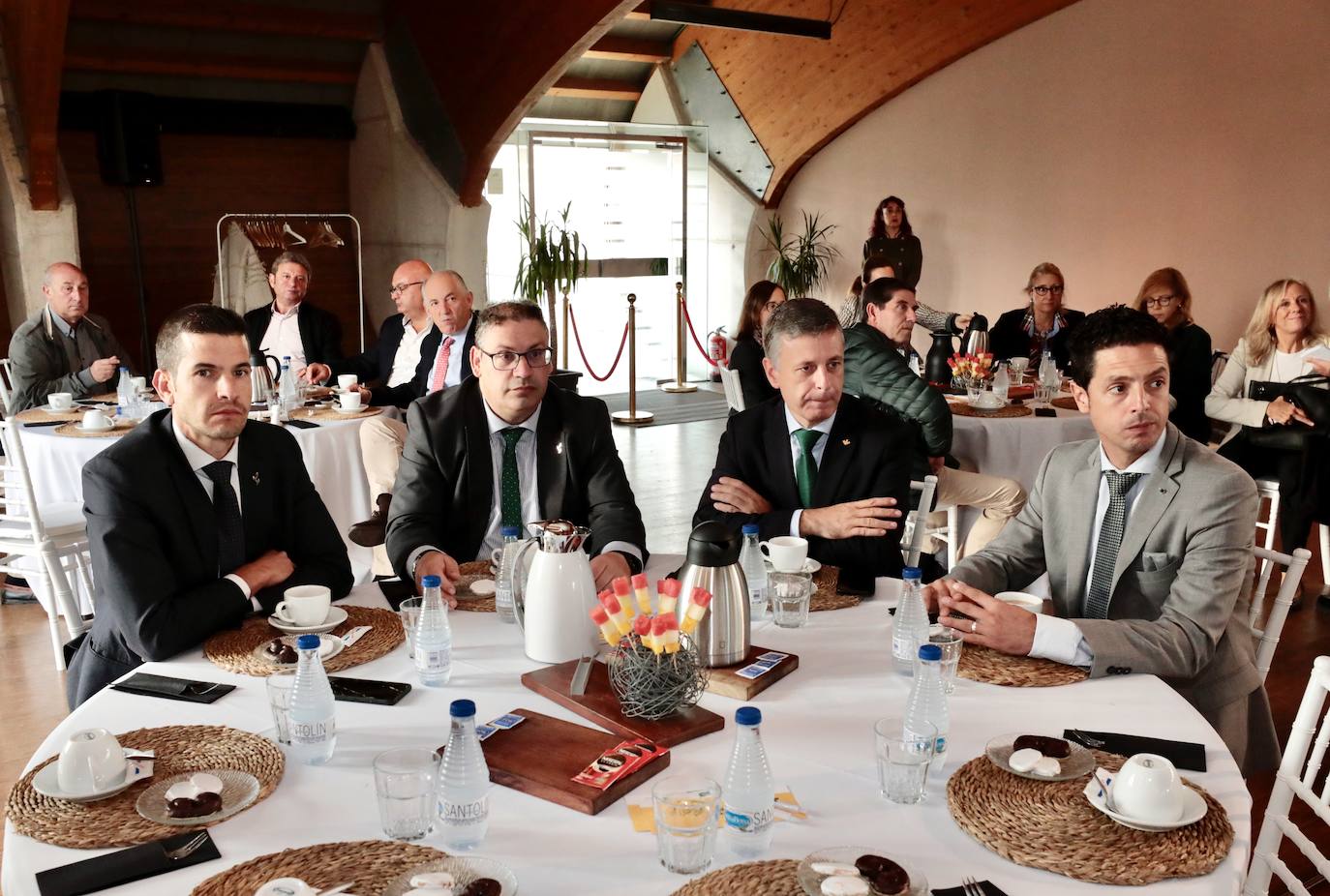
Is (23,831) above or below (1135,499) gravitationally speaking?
below

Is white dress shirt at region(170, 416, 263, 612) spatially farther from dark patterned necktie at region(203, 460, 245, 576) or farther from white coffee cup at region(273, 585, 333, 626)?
white coffee cup at region(273, 585, 333, 626)

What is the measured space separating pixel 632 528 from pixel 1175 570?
1320 millimetres

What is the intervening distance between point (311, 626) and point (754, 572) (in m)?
0.97

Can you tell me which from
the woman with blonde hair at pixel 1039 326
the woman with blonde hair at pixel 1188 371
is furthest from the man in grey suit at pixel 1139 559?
the woman with blonde hair at pixel 1039 326

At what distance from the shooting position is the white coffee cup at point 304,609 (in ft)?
7.52

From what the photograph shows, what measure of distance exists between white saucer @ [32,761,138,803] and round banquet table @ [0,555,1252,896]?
60 mm

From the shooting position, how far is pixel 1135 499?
7.97 feet

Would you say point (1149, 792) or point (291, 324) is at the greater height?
point (291, 324)

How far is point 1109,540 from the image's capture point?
2.44 m

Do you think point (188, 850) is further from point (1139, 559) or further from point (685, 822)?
point (1139, 559)

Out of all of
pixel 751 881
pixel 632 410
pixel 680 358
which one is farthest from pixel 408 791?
pixel 680 358

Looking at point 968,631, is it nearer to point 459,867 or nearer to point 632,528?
point 632,528

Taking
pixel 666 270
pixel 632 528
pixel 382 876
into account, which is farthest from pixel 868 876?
pixel 666 270

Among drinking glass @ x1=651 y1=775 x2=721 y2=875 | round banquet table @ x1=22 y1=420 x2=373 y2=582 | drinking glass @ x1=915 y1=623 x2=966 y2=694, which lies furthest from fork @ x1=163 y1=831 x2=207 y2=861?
round banquet table @ x1=22 y1=420 x2=373 y2=582
